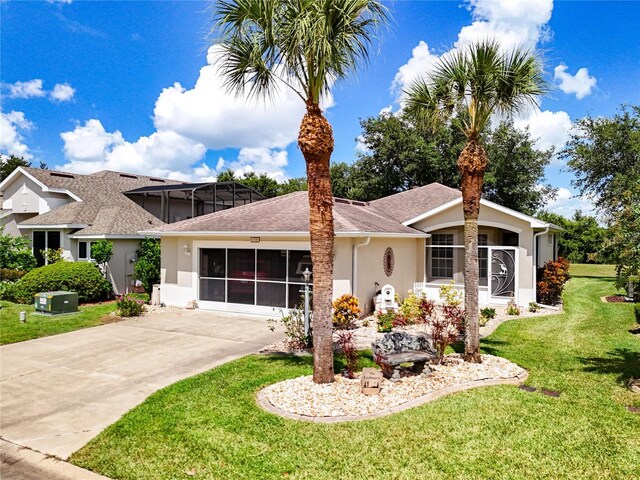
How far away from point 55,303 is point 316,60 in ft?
43.6

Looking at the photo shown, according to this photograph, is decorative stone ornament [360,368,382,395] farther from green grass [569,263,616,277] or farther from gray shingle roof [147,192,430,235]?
green grass [569,263,616,277]

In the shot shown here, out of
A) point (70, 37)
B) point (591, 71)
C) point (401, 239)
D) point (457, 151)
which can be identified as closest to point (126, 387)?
point (401, 239)

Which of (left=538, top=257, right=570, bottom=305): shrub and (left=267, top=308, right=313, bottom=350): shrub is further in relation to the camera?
(left=538, top=257, right=570, bottom=305): shrub

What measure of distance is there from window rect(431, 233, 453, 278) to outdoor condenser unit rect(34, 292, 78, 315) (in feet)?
48.4

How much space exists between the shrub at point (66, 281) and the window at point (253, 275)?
555 centimetres

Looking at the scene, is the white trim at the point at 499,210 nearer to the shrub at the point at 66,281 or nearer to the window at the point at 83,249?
the shrub at the point at 66,281

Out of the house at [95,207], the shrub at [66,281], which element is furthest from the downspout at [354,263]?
the shrub at [66,281]

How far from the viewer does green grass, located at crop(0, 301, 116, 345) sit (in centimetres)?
1185

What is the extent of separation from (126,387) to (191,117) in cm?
1523

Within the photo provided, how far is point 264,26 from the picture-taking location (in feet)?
23.1

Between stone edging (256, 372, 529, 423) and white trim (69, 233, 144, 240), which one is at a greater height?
white trim (69, 233, 144, 240)

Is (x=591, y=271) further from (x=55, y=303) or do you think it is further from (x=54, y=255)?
(x=54, y=255)

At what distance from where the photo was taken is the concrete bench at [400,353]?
24.9 ft

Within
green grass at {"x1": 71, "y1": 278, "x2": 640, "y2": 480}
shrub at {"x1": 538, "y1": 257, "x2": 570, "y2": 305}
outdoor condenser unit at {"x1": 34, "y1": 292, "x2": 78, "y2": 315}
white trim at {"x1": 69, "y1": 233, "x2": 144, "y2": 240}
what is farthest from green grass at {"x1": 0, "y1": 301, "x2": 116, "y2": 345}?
shrub at {"x1": 538, "y1": 257, "x2": 570, "y2": 305}
